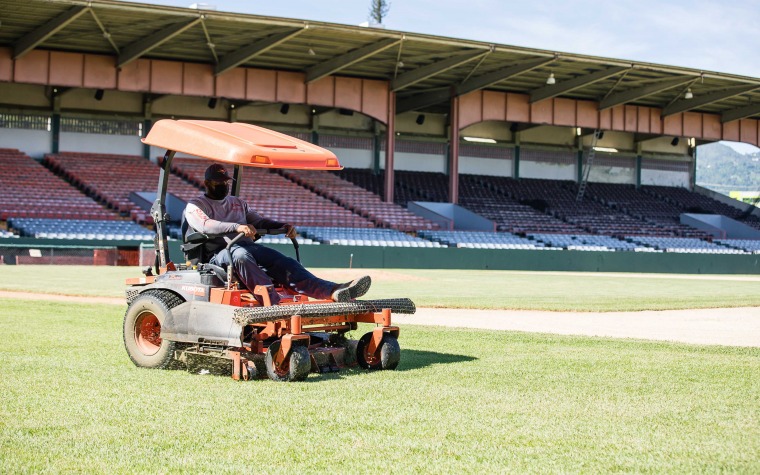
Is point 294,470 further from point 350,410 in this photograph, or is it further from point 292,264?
point 292,264

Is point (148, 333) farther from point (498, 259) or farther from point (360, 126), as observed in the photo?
point (360, 126)

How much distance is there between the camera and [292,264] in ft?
29.7

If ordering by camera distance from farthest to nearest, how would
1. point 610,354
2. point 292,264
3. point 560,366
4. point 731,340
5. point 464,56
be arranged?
1. point 464,56
2. point 731,340
3. point 610,354
4. point 560,366
5. point 292,264

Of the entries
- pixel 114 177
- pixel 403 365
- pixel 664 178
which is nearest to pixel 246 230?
pixel 403 365

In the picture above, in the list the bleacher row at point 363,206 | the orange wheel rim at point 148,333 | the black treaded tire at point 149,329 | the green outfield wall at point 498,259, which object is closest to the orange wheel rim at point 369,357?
the black treaded tire at point 149,329

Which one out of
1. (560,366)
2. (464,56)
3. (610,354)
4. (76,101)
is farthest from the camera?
(76,101)

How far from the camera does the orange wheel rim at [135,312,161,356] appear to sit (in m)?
9.11

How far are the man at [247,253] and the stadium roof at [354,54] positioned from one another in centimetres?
2758

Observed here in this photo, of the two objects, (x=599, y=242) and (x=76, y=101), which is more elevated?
(x=76, y=101)

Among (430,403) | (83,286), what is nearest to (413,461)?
(430,403)

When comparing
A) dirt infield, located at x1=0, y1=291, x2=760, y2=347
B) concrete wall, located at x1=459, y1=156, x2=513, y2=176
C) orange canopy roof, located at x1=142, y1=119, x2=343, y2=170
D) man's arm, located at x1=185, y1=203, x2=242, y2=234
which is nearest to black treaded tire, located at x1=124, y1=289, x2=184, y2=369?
man's arm, located at x1=185, y1=203, x2=242, y2=234

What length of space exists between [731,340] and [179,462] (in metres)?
9.81

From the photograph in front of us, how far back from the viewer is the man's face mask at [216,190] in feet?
30.2

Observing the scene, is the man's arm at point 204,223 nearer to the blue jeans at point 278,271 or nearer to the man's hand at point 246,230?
the man's hand at point 246,230
